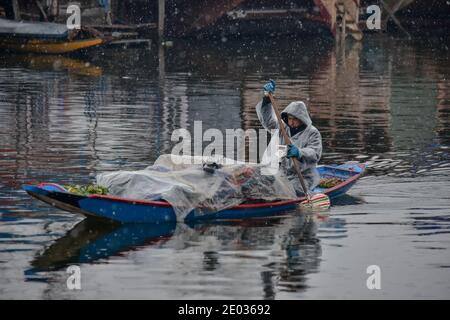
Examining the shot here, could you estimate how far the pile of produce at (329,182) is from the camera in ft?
51.9

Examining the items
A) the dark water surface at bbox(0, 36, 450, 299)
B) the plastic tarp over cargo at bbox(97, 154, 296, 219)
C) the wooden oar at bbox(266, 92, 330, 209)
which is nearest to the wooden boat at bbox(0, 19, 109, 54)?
the dark water surface at bbox(0, 36, 450, 299)

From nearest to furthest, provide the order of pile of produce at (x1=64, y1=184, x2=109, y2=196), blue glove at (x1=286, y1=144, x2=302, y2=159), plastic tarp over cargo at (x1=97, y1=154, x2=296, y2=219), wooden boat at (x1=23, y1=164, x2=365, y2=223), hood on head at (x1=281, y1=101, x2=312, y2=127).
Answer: wooden boat at (x1=23, y1=164, x2=365, y2=223) < pile of produce at (x1=64, y1=184, x2=109, y2=196) < plastic tarp over cargo at (x1=97, y1=154, x2=296, y2=219) < blue glove at (x1=286, y1=144, x2=302, y2=159) < hood on head at (x1=281, y1=101, x2=312, y2=127)

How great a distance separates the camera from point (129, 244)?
1281 centimetres

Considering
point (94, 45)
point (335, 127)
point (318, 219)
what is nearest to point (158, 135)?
point (335, 127)

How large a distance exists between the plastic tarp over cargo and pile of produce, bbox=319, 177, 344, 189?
50.2 inches

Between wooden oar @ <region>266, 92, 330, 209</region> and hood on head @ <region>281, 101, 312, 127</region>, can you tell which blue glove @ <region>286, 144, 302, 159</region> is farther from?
hood on head @ <region>281, 101, 312, 127</region>

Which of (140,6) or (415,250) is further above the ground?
(140,6)

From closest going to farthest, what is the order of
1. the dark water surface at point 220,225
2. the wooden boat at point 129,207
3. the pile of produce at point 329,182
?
the dark water surface at point 220,225 → the wooden boat at point 129,207 → the pile of produce at point 329,182

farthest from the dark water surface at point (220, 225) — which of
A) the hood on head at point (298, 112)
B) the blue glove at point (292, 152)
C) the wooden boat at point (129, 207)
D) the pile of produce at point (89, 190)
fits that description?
the hood on head at point (298, 112)

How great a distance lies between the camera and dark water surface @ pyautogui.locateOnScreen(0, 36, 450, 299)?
1141cm

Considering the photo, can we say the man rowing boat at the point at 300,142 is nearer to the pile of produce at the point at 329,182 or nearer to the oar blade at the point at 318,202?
the oar blade at the point at 318,202

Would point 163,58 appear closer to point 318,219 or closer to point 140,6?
point 140,6

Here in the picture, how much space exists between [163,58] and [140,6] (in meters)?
9.10

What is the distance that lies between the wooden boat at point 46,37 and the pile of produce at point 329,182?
830 inches
